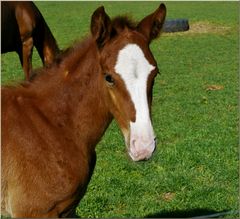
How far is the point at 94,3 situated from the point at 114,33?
1080 inches

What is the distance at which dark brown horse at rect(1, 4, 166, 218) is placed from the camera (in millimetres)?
3395

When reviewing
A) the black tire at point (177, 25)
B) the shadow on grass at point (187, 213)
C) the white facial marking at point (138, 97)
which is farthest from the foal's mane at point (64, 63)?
the black tire at point (177, 25)

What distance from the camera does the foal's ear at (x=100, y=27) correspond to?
11.5ft

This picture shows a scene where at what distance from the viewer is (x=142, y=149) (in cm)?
332

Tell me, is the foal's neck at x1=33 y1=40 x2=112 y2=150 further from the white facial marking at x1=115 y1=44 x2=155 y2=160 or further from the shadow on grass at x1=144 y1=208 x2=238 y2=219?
the shadow on grass at x1=144 y1=208 x2=238 y2=219

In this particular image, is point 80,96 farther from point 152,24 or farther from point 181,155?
point 181,155

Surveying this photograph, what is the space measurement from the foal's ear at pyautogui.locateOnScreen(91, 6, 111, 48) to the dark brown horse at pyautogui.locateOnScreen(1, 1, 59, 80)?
4765 millimetres

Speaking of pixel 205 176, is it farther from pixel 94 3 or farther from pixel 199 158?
pixel 94 3

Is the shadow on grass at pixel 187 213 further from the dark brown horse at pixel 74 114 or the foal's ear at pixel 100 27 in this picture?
the foal's ear at pixel 100 27

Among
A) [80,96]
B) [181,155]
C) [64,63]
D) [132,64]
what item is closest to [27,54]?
[181,155]

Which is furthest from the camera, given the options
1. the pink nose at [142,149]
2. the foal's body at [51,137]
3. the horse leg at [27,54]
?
the horse leg at [27,54]

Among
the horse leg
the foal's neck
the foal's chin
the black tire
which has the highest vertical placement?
the foal's neck

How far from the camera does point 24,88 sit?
3.81 m

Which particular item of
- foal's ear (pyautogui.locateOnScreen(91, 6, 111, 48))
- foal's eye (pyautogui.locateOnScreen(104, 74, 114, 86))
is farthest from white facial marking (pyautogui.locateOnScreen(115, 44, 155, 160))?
foal's ear (pyautogui.locateOnScreen(91, 6, 111, 48))
